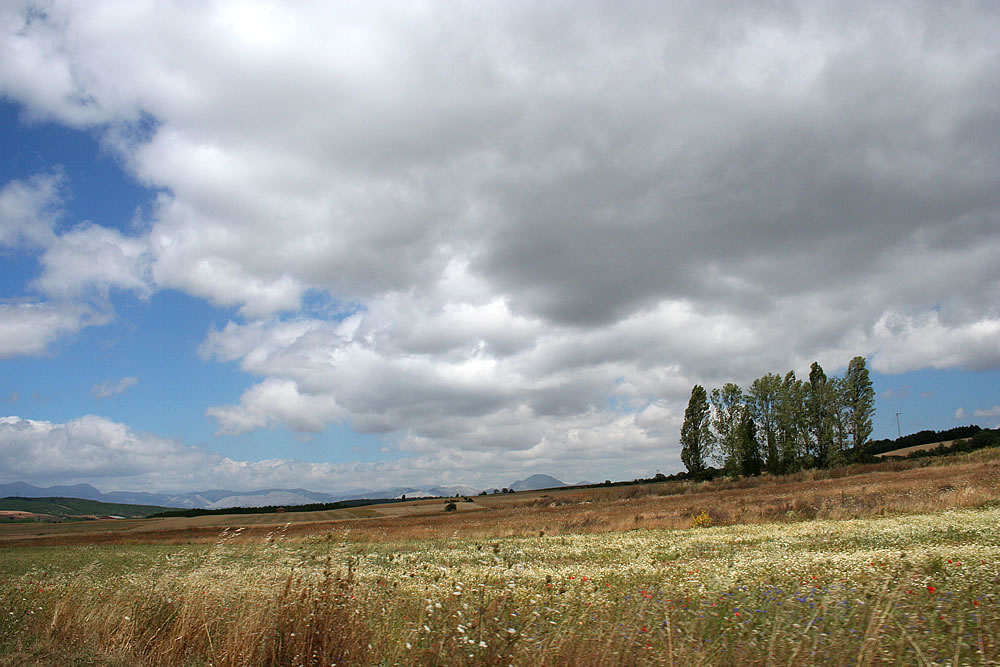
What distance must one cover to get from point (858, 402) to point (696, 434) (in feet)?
75.0

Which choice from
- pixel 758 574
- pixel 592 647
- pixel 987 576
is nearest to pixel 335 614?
pixel 592 647

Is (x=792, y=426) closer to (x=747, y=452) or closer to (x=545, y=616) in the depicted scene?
(x=747, y=452)

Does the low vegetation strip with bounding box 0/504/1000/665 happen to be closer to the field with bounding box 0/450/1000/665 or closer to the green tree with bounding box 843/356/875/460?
the field with bounding box 0/450/1000/665

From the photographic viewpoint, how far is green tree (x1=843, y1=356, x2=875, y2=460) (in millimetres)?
79875

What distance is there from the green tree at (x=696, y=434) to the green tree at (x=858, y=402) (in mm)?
19480

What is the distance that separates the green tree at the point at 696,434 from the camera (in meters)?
90.8

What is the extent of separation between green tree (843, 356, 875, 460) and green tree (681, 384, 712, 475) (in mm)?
19480

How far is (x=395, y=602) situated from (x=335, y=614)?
1.55 metres

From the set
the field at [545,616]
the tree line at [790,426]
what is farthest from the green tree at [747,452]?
the field at [545,616]

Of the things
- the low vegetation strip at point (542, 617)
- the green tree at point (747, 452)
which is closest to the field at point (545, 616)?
the low vegetation strip at point (542, 617)

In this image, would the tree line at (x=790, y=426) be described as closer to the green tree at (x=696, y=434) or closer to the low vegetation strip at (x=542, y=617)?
the green tree at (x=696, y=434)

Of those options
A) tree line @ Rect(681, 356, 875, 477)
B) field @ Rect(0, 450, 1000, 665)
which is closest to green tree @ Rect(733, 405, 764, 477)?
tree line @ Rect(681, 356, 875, 477)

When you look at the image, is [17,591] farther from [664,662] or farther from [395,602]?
[664,662]

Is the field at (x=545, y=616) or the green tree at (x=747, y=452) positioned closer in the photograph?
the field at (x=545, y=616)
